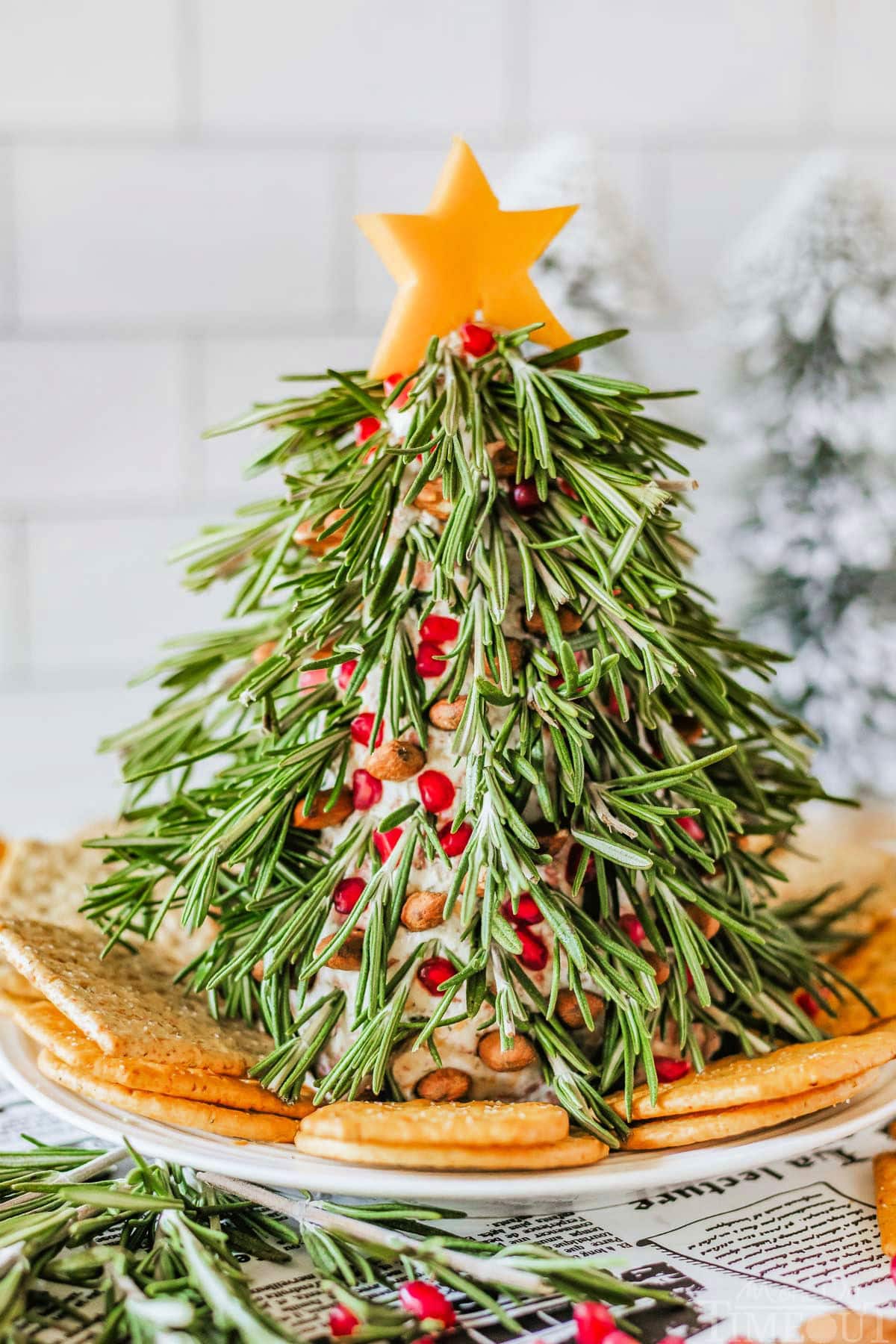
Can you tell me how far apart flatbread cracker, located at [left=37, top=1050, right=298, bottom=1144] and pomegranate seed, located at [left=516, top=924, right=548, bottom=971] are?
11cm

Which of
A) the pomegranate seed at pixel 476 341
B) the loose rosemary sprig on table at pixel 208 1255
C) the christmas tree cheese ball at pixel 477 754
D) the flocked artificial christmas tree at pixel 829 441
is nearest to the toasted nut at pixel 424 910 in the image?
the christmas tree cheese ball at pixel 477 754

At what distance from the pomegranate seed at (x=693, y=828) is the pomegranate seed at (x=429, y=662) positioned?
123 mm

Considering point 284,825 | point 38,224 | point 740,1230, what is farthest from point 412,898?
point 38,224

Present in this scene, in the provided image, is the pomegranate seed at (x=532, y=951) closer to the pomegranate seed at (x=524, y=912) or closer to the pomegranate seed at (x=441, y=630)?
the pomegranate seed at (x=524, y=912)

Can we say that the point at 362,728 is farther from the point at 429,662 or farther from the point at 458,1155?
the point at 458,1155

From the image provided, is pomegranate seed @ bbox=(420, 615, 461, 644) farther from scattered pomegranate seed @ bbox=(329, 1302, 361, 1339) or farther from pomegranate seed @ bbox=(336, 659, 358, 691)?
scattered pomegranate seed @ bbox=(329, 1302, 361, 1339)

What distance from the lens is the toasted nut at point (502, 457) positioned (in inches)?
20.7

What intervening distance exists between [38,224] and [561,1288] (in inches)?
36.7

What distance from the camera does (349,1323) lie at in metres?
0.43

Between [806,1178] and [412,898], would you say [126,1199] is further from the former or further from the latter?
[806,1178]

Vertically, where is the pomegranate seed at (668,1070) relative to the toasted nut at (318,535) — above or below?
below

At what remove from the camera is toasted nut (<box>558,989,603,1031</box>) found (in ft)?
1.66

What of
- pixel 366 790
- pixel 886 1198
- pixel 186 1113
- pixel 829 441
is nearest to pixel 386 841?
pixel 366 790

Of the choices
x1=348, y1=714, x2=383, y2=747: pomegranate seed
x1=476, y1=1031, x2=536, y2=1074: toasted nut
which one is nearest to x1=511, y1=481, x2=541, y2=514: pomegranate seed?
x1=348, y1=714, x2=383, y2=747: pomegranate seed
